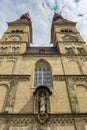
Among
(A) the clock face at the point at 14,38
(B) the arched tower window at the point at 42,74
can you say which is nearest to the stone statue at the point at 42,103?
(B) the arched tower window at the point at 42,74

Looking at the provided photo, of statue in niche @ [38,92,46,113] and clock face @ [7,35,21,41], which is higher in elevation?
clock face @ [7,35,21,41]

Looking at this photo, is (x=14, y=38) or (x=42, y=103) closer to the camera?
(x=42, y=103)

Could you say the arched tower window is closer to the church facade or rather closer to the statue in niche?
the church facade

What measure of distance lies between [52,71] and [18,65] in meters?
3.77

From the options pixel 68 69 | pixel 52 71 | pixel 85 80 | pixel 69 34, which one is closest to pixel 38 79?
pixel 52 71

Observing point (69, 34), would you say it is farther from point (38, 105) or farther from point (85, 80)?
point (38, 105)

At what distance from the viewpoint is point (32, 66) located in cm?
2047

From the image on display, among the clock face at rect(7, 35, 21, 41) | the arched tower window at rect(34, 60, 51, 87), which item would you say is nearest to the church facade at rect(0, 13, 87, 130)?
the arched tower window at rect(34, 60, 51, 87)

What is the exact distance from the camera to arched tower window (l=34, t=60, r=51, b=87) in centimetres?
1874

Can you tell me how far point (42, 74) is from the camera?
19797 millimetres

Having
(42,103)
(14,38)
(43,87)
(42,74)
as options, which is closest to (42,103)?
(42,103)

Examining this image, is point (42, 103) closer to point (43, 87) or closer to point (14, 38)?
point (43, 87)

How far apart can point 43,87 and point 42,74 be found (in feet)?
13.1

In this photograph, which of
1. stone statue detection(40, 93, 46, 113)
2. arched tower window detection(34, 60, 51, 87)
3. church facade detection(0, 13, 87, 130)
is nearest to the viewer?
church facade detection(0, 13, 87, 130)
